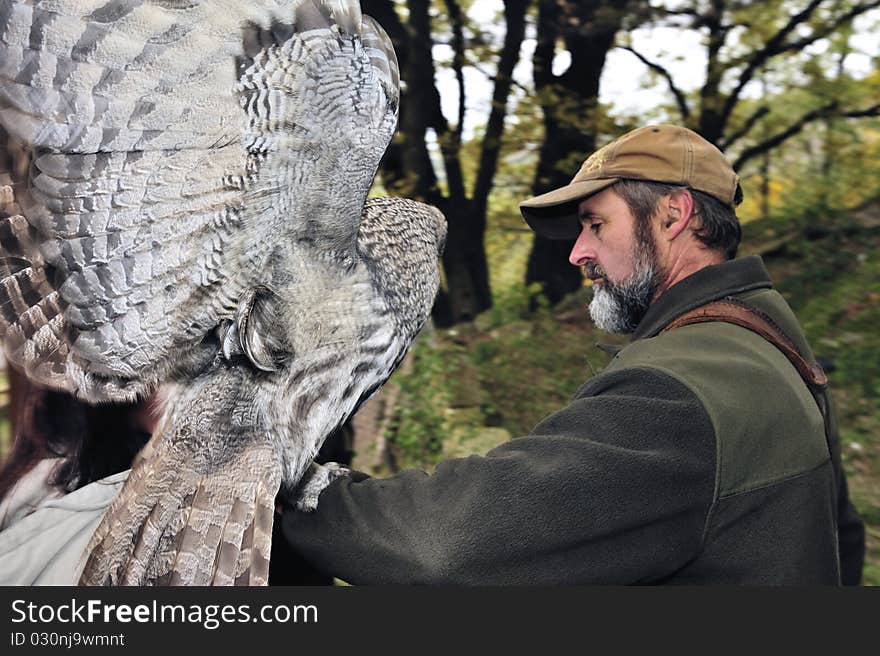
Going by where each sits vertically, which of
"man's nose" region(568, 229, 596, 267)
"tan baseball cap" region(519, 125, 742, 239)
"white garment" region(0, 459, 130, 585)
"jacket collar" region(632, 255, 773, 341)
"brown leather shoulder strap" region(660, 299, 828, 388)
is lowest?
"white garment" region(0, 459, 130, 585)

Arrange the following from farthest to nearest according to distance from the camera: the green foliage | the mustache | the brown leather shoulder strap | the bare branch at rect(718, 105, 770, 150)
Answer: the bare branch at rect(718, 105, 770, 150) < the green foliage < the mustache < the brown leather shoulder strap

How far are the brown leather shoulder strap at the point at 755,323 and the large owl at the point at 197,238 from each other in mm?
864

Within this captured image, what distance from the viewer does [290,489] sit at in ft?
7.07

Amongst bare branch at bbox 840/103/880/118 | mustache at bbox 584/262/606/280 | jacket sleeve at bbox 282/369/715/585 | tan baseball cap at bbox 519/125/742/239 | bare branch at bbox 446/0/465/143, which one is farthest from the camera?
bare branch at bbox 840/103/880/118

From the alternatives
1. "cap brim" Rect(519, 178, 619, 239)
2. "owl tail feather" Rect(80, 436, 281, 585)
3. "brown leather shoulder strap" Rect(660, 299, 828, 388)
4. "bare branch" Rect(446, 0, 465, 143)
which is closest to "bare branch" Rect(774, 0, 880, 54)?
"bare branch" Rect(446, 0, 465, 143)

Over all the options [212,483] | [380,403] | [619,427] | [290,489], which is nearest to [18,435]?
[212,483]

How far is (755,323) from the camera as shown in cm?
202

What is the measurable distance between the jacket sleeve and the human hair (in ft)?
2.09

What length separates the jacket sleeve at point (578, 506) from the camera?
1.71 metres

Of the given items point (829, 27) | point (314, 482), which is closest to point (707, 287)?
point (314, 482)

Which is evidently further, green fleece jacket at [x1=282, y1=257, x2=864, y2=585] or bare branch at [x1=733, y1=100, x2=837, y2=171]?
bare branch at [x1=733, y1=100, x2=837, y2=171]

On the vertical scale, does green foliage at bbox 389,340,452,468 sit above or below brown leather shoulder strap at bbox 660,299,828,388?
below

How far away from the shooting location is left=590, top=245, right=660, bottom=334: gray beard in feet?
7.51

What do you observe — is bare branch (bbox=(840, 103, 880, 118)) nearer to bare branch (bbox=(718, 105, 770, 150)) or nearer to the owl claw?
bare branch (bbox=(718, 105, 770, 150))
